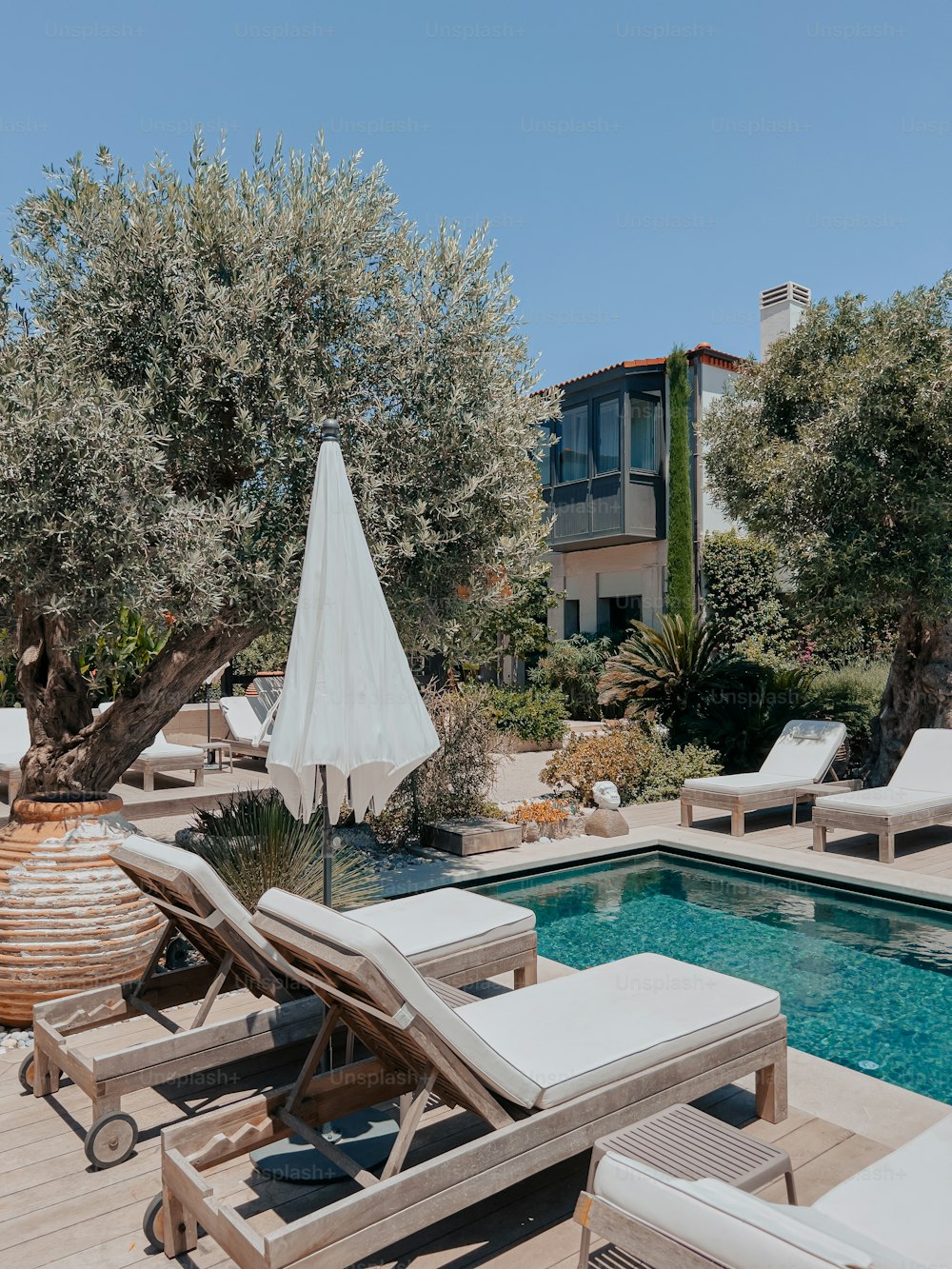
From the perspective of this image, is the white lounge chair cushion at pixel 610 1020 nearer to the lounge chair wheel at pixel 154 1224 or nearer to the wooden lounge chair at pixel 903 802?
the lounge chair wheel at pixel 154 1224

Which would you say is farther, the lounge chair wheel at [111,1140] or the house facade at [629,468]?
the house facade at [629,468]

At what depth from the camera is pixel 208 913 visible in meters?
3.55

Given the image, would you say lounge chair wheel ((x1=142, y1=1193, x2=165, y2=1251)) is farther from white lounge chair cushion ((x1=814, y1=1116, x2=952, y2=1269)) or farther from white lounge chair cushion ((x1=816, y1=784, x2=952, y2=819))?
white lounge chair cushion ((x1=816, y1=784, x2=952, y2=819))

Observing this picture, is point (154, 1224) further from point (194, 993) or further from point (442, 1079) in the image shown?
point (194, 993)

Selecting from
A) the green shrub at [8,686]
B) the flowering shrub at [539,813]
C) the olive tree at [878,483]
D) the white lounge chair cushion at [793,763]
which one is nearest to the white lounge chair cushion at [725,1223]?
the flowering shrub at [539,813]

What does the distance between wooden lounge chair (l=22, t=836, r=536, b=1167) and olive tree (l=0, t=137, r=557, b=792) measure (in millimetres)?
2281

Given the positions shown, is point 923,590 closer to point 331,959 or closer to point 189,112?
point 189,112

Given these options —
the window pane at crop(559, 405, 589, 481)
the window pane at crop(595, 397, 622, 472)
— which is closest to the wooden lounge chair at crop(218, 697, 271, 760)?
the window pane at crop(595, 397, 622, 472)

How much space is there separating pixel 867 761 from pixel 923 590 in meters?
2.90

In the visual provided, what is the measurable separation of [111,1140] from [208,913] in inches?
35.2

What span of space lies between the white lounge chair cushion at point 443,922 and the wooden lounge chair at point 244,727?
9.68 metres

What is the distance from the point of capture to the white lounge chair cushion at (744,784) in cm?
998

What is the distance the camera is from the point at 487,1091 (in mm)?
2859

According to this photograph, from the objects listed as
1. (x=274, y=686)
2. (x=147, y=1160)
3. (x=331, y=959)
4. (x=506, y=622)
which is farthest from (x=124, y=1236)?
(x=506, y=622)
